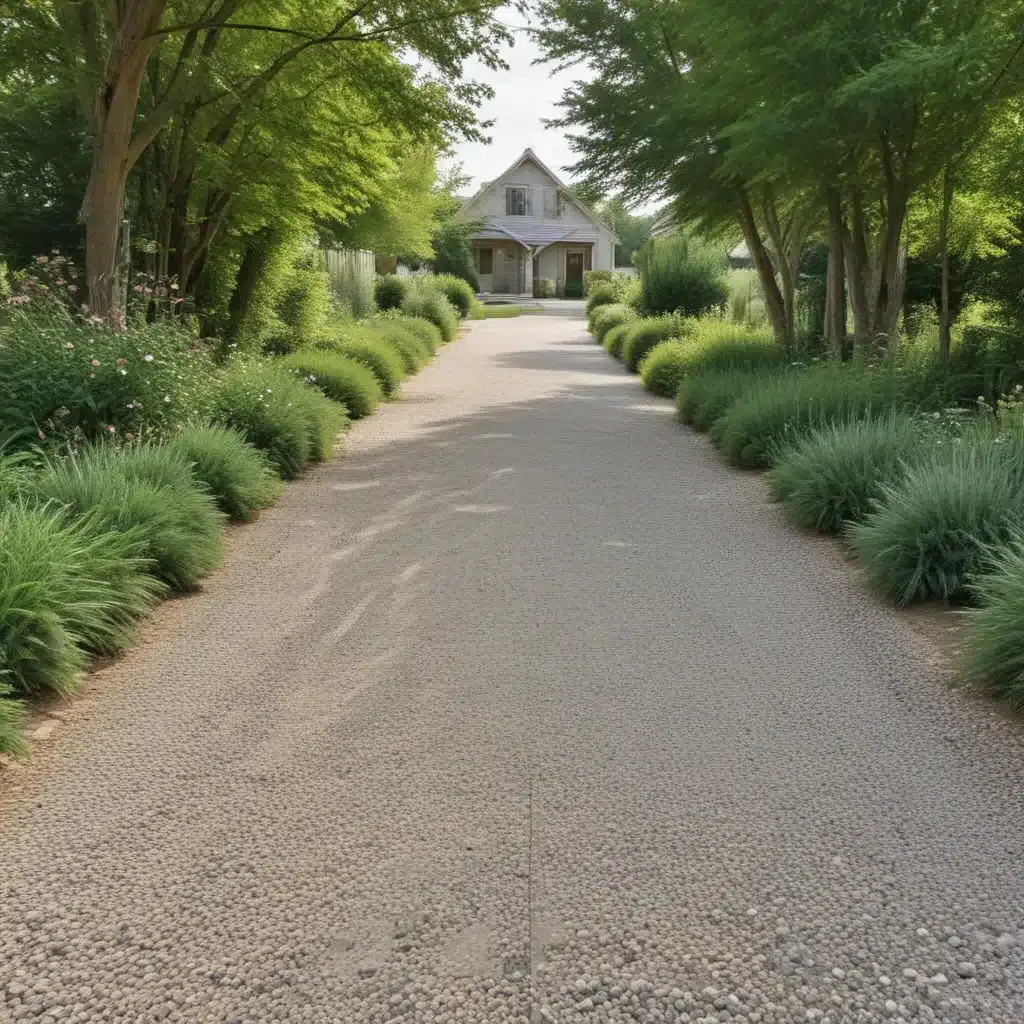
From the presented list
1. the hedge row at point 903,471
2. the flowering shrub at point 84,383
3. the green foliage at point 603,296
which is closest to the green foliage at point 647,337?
the hedge row at point 903,471

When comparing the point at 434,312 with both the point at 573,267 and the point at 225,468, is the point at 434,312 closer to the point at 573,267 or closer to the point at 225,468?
the point at 225,468

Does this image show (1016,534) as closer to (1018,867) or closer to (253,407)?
(1018,867)

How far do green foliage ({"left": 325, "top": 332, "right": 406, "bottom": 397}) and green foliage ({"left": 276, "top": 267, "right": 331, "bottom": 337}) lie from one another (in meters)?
3.53

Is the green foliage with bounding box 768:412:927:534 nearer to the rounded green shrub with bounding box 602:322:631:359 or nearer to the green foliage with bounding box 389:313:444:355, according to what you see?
the green foliage with bounding box 389:313:444:355

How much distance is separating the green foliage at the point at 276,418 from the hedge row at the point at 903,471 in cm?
Answer: 423

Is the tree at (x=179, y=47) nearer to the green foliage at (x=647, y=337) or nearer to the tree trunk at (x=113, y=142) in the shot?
the tree trunk at (x=113, y=142)

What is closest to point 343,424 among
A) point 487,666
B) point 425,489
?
point 425,489

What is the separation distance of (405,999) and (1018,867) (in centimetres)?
197

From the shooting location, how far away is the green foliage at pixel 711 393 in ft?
41.6

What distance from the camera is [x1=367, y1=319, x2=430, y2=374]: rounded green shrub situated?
1989 cm

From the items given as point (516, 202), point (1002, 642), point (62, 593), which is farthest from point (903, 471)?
point (516, 202)

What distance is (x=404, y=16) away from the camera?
11.8 meters

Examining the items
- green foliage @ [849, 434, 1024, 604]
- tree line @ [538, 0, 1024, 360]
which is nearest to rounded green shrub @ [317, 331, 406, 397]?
tree line @ [538, 0, 1024, 360]

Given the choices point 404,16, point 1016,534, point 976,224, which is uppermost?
point 404,16
